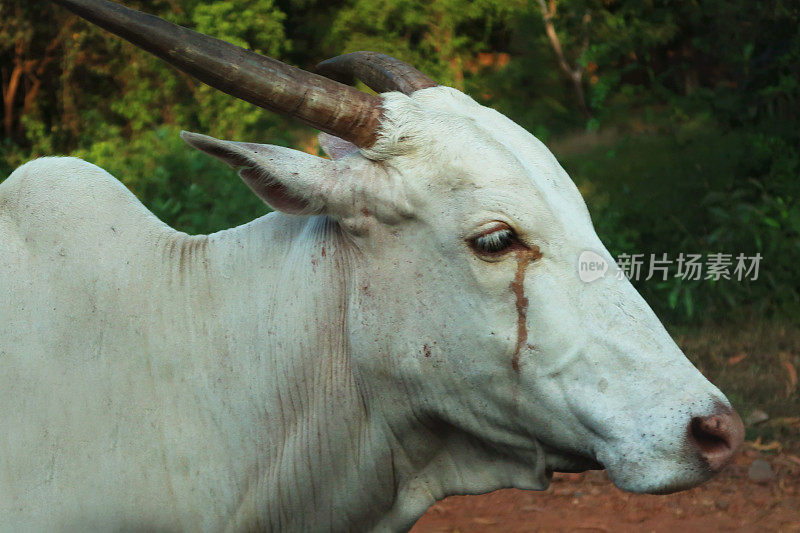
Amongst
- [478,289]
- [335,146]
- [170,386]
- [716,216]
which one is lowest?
[716,216]

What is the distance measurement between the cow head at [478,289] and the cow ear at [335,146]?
127 mm

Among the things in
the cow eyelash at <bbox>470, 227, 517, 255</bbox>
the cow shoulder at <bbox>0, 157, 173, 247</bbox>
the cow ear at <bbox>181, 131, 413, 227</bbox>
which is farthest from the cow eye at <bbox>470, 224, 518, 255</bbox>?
the cow shoulder at <bbox>0, 157, 173, 247</bbox>

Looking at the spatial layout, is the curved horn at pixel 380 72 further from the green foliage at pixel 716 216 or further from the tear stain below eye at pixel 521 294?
the green foliage at pixel 716 216

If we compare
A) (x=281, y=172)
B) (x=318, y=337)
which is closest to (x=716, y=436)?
(x=318, y=337)

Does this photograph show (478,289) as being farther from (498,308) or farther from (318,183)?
(318,183)

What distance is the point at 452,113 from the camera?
2480 mm

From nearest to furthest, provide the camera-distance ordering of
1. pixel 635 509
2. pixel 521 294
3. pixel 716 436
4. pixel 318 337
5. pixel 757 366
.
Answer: pixel 716 436 → pixel 521 294 → pixel 318 337 → pixel 635 509 → pixel 757 366

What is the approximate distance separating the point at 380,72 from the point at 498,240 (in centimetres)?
80

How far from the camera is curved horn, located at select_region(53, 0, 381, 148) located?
→ 227 cm

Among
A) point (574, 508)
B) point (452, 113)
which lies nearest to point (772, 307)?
point (574, 508)

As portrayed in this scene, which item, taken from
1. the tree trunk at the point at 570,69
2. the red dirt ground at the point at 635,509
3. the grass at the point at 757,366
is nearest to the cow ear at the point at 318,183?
the red dirt ground at the point at 635,509

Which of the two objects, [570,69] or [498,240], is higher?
[498,240]

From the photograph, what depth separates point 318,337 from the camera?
2.46 meters

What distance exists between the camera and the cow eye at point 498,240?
2236 mm
